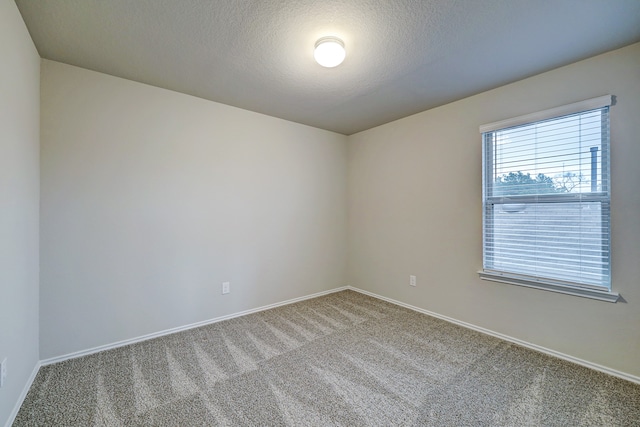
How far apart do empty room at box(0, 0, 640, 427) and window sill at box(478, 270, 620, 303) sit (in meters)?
0.02

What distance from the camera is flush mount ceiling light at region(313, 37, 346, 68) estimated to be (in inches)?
74.0

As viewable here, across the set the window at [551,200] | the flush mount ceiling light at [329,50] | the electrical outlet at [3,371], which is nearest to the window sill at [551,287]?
the window at [551,200]

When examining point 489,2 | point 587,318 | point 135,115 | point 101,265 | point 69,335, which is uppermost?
point 489,2

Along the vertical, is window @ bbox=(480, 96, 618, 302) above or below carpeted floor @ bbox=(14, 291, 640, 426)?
above

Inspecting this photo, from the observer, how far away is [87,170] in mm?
2312

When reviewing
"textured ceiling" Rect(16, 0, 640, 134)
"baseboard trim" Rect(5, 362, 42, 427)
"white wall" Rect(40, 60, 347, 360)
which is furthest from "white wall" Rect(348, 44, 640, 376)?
"baseboard trim" Rect(5, 362, 42, 427)

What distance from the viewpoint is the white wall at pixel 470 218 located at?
1996mm

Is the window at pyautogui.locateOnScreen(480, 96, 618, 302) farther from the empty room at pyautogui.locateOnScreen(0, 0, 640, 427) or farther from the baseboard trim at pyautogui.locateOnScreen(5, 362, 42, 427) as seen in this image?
the baseboard trim at pyautogui.locateOnScreen(5, 362, 42, 427)

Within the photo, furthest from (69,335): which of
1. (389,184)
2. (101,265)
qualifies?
(389,184)

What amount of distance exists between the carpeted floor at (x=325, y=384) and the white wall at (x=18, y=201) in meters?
0.32

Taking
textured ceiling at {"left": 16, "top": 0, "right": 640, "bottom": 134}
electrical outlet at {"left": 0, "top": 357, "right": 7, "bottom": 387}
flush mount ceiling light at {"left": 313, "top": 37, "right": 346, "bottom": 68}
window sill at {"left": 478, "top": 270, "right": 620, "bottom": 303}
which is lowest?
electrical outlet at {"left": 0, "top": 357, "right": 7, "bottom": 387}

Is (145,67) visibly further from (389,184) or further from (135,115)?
(389,184)

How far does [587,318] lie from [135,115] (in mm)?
4317

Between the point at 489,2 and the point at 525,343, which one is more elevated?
the point at 489,2
